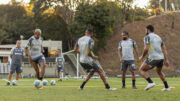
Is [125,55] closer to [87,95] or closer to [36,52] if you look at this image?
[36,52]

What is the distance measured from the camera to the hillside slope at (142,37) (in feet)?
178

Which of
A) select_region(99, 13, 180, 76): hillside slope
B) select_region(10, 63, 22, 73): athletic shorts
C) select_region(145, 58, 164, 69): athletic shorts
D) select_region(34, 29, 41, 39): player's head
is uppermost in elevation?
select_region(34, 29, 41, 39): player's head

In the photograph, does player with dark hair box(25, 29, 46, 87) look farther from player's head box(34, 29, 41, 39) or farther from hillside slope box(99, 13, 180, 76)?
hillside slope box(99, 13, 180, 76)

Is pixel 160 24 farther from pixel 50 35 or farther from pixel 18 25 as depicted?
pixel 18 25

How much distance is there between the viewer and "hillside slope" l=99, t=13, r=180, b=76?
54406 mm

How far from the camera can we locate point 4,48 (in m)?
59.8

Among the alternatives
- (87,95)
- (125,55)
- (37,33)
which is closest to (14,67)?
(37,33)

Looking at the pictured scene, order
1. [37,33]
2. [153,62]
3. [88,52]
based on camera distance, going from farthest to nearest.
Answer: [37,33]
[88,52]
[153,62]

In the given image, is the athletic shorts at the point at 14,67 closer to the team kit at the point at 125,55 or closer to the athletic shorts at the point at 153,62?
the team kit at the point at 125,55

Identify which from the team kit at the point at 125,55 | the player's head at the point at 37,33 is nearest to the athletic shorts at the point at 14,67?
the team kit at the point at 125,55

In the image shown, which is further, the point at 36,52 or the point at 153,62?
the point at 36,52

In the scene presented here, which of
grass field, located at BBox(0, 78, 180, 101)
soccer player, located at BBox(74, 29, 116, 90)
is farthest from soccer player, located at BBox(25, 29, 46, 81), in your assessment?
soccer player, located at BBox(74, 29, 116, 90)

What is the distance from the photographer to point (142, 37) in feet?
200

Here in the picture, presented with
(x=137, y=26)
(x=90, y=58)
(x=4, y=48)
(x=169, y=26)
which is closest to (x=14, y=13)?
(x=4, y=48)
